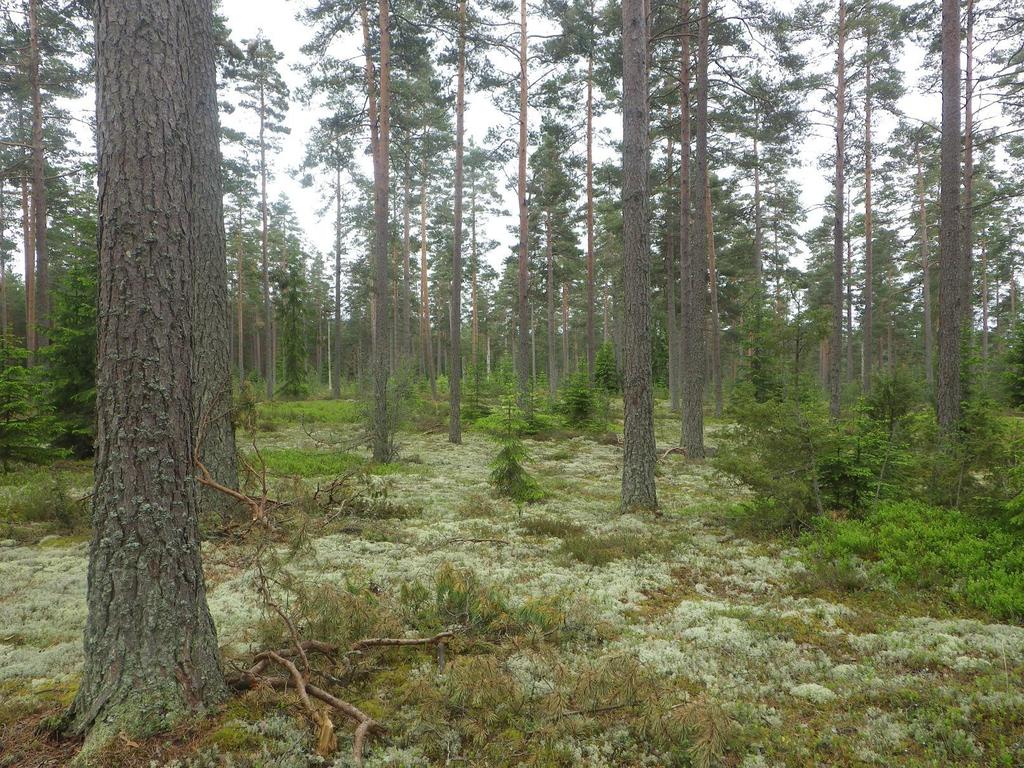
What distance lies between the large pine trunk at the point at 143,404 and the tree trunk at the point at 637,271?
6.36 metres

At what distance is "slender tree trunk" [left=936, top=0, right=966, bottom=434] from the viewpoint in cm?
991

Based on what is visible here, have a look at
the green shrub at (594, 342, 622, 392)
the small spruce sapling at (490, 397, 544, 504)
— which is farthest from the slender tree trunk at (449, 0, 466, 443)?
the green shrub at (594, 342, 622, 392)

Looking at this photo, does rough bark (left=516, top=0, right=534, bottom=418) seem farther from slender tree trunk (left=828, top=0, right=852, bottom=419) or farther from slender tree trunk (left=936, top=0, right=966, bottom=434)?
slender tree trunk (left=936, top=0, right=966, bottom=434)

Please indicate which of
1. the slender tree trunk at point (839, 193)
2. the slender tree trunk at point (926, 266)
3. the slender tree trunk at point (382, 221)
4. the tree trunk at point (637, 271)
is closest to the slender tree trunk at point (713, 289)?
the slender tree trunk at point (839, 193)

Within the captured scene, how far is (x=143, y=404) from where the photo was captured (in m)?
2.71

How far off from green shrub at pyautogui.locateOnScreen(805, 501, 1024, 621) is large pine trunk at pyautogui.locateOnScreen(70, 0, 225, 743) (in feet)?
19.6

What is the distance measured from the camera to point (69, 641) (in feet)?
12.7

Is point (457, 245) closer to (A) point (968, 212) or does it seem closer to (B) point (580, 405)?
(B) point (580, 405)

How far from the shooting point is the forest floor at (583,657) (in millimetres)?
2658

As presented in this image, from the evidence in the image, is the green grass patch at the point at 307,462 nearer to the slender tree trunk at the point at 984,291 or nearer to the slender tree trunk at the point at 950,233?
the slender tree trunk at the point at 950,233

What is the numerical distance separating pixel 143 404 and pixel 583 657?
10.5 ft

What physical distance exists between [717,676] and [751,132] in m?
19.8

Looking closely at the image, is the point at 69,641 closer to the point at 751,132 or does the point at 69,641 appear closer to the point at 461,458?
the point at 461,458

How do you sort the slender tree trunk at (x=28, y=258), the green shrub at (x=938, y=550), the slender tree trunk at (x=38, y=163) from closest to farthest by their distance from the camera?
the green shrub at (x=938, y=550)
the slender tree trunk at (x=38, y=163)
the slender tree trunk at (x=28, y=258)
